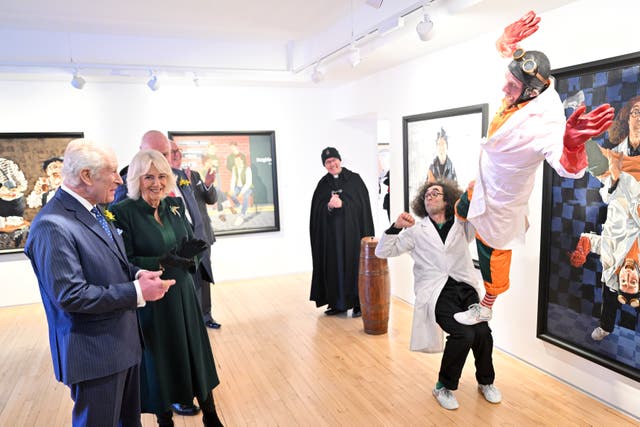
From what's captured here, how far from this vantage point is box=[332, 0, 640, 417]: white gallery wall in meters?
2.65

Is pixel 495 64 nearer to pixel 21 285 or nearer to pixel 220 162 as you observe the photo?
pixel 220 162

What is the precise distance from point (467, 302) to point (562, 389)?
92 cm

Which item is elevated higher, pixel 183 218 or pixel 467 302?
pixel 183 218

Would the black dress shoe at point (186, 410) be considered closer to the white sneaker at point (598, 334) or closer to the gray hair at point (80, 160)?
the gray hair at point (80, 160)

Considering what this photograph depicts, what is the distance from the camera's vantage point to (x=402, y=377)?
127 inches

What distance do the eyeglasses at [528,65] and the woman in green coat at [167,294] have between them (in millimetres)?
1873

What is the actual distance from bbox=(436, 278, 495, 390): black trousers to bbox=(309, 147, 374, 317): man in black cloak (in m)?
1.68

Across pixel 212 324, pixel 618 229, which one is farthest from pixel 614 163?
pixel 212 324

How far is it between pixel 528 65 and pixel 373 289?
236cm

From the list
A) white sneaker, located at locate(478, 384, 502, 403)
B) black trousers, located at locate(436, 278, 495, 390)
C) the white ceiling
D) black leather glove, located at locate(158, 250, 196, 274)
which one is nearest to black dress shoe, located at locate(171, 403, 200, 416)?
black leather glove, located at locate(158, 250, 196, 274)

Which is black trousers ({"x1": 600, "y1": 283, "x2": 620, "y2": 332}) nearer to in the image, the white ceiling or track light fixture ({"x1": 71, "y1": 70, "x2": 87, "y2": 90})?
the white ceiling

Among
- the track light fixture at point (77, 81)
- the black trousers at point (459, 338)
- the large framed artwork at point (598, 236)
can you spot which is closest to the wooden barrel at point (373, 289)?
the black trousers at point (459, 338)

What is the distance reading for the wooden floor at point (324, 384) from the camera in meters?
2.74

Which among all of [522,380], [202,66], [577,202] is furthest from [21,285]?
[577,202]
